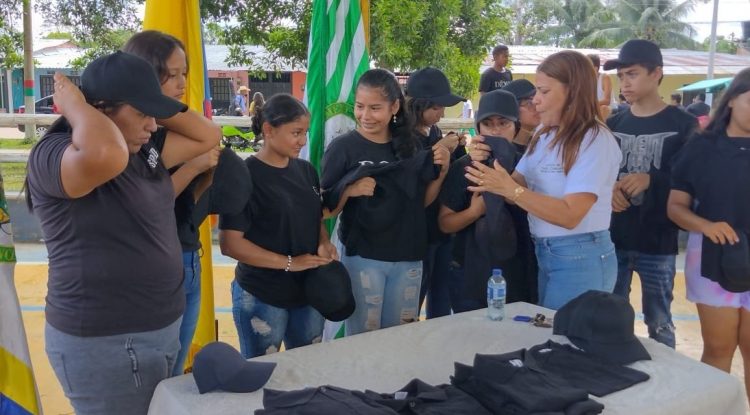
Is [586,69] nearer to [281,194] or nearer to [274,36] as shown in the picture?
[281,194]

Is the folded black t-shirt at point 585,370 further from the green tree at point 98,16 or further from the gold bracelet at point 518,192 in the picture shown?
the green tree at point 98,16

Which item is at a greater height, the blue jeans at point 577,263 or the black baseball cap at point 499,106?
the black baseball cap at point 499,106

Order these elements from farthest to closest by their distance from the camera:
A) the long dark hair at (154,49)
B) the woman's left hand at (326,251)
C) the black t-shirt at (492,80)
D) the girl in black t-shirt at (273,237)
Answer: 1. the black t-shirt at (492,80)
2. the woman's left hand at (326,251)
3. the girl in black t-shirt at (273,237)
4. the long dark hair at (154,49)

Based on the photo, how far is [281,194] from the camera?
9.07ft

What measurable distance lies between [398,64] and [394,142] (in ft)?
15.4

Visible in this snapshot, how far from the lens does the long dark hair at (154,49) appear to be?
237 cm

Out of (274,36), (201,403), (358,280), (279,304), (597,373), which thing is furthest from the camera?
(274,36)

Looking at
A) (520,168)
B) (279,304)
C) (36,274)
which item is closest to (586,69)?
(520,168)

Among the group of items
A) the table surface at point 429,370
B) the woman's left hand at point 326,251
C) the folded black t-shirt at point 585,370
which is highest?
the woman's left hand at point 326,251

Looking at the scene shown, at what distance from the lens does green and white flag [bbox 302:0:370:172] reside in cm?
375

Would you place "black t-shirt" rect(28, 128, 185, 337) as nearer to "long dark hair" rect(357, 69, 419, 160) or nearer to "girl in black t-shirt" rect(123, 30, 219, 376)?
"girl in black t-shirt" rect(123, 30, 219, 376)

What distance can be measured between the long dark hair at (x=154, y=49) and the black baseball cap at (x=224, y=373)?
0.99 meters

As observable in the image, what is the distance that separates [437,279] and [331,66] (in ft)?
4.21

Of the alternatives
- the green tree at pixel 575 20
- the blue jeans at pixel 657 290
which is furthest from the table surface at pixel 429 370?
the green tree at pixel 575 20
